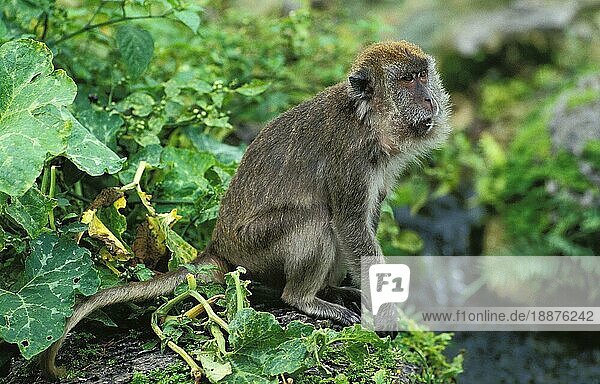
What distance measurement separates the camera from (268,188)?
464 cm

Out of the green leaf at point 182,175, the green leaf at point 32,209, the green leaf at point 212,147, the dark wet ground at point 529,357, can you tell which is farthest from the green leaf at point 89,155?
the dark wet ground at point 529,357

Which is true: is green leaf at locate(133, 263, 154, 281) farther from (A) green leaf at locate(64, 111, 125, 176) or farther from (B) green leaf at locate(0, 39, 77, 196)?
(B) green leaf at locate(0, 39, 77, 196)

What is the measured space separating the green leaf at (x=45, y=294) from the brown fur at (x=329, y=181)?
0.91 m

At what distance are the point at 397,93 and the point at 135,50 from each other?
1.82 meters

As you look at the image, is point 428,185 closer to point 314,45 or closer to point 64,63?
point 314,45

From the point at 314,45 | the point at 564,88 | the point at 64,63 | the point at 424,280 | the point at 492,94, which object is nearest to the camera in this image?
the point at 64,63

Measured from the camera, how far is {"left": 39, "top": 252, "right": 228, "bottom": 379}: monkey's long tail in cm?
387

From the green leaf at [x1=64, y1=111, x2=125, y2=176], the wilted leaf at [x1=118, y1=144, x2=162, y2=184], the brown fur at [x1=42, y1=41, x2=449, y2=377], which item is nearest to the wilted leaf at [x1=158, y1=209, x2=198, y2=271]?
the brown fur at [x1=42, y1=41, x2=449, y2=377]

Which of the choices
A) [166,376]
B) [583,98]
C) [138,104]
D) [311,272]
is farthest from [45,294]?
[583,98]

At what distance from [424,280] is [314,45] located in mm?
2991

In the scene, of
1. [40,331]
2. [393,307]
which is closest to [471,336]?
[393,307]

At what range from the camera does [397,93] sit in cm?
458

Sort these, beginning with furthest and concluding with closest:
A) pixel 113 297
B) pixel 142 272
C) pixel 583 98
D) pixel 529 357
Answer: pixel 583 98
pixel 529 357
pixel 142 272
pixel 113 297

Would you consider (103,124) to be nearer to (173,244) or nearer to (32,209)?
(173,244)
